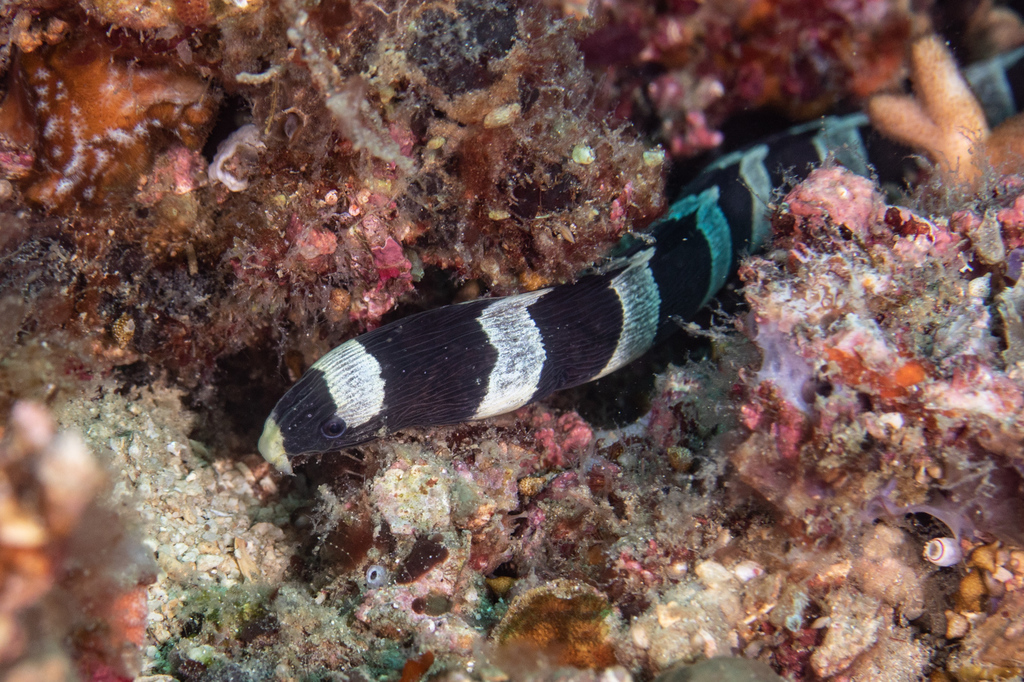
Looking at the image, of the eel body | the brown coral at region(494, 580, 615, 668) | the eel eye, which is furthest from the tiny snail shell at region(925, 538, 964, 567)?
the eel eye

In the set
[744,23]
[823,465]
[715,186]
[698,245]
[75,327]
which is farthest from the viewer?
[744,23]

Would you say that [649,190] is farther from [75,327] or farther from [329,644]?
[75,327]

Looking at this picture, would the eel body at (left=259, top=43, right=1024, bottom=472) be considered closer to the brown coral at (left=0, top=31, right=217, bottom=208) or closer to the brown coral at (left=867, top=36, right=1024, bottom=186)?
the brown coral at (left=867, top=36, right=1024, bottom=186)

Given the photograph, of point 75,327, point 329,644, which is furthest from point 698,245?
point 75,327

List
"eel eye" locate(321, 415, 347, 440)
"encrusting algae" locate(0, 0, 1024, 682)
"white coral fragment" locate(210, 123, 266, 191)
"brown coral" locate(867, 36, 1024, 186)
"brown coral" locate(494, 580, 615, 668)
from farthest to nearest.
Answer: "brown coral" locate(867, 36, 1024, 186) → "eel eye" locate(321, 415, 347, 440) → "white coral fragment" locate(210, 123, 266, 191) → "brown coral" locate(494, 580, 615, 668) → "encrusting algae" locate(0, 0, 1024, 682)

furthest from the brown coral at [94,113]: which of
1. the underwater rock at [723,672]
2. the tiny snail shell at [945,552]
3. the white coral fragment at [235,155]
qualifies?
the tiny snail shell at [945,552]

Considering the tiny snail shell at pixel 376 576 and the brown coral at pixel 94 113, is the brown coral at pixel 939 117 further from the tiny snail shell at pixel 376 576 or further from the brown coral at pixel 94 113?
the brown coral at pixel 94 113

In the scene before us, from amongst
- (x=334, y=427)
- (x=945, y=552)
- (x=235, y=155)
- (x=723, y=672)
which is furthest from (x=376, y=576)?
(x=945, y=552)
